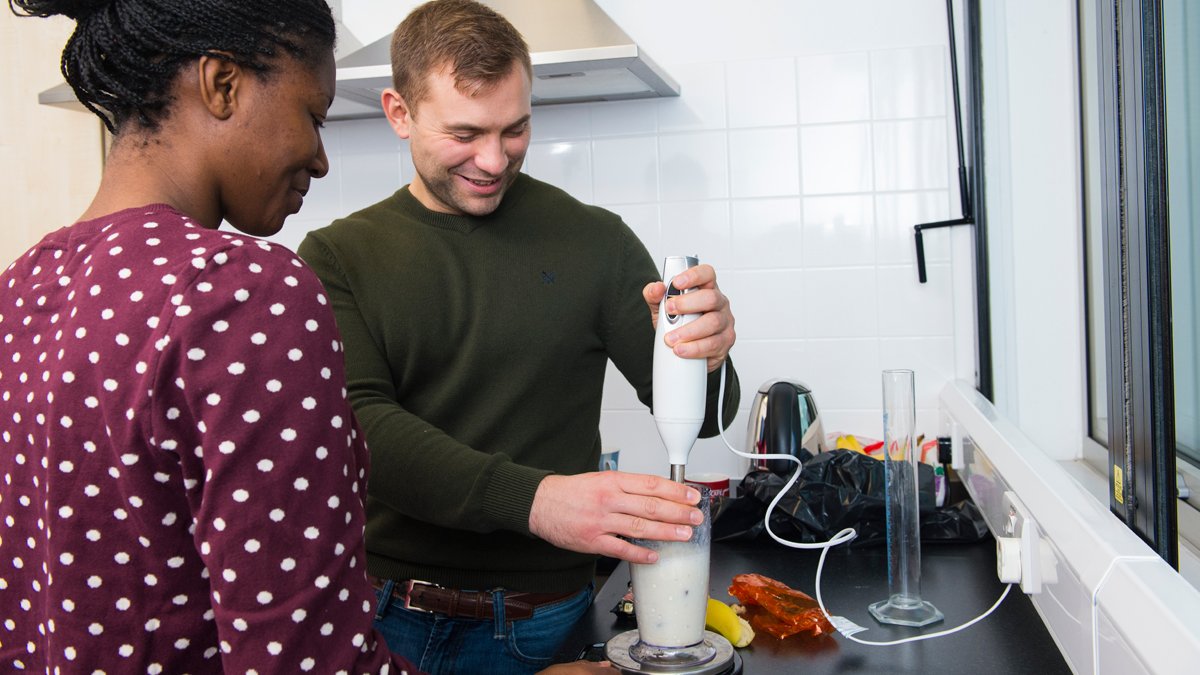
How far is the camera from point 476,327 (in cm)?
148

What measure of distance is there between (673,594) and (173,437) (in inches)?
22.4

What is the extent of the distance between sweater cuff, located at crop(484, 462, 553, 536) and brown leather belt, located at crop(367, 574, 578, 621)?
0.32 m

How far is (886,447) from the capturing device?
128 centimetres

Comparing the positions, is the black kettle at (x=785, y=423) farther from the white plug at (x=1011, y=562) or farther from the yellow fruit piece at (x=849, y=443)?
the white plug at (x=1011, y=562)

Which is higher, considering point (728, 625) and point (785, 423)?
point (785, 423)

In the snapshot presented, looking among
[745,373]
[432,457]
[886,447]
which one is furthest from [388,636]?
[745,373]

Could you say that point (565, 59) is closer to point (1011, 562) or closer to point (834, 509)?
point (834, 509)

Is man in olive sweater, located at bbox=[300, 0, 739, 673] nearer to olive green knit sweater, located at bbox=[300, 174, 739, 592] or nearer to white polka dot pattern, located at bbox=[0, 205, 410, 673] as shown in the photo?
olive green knit sweater, located at bbox=[300, 174, 739, 592]

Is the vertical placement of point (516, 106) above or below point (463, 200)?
above

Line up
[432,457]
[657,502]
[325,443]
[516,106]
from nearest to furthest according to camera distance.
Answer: [325,443]
[657,502]
[432,457]
[516,106]

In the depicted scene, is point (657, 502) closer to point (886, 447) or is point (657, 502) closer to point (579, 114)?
point (886, 447)

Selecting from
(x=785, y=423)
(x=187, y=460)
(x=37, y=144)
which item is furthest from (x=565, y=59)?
(x=37, y=144)

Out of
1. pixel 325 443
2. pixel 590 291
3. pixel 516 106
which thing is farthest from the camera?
pixel 590 291

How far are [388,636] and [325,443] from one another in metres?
0.89
